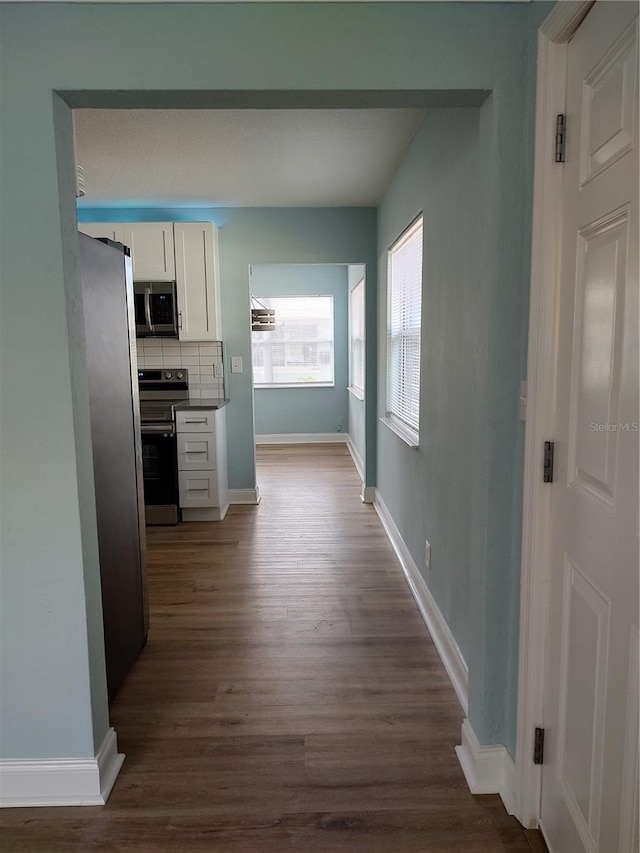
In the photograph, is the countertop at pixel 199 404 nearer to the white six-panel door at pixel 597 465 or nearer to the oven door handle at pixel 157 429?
the oven door handle at pixel 157 429

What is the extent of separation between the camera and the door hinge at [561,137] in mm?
1384

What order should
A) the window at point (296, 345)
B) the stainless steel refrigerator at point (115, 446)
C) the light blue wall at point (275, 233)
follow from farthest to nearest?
the window at point (296, 345)
the light blue wall at point (275, 233)
the stainless steel refrigerator at point (115, 446)

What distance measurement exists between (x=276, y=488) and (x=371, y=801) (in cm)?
401

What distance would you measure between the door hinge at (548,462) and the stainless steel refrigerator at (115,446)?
5.08ft

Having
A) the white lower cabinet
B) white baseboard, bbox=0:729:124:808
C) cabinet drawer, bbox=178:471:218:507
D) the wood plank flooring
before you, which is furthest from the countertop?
white baseboard, bbox=0:729:124:808

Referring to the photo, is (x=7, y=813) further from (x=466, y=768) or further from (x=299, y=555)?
(x=299, y=555)

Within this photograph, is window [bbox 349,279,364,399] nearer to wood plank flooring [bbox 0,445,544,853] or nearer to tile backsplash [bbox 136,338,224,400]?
tile backsplash [bbox 136,338,224,400]

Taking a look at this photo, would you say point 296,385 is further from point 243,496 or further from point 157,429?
point 157,429

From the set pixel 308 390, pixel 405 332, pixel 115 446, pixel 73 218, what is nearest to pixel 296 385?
pixel 308 390

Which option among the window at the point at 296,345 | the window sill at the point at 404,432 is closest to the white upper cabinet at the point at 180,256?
the window sill at the point at 404,432

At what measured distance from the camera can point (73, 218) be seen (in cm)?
166

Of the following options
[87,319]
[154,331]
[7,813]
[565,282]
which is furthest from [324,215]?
[7,813]

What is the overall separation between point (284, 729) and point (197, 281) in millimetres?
3656

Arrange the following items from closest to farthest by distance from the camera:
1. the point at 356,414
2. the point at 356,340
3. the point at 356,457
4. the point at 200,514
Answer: the point at 200,514 < the point at 356,457 < the point at 356,414 < the point at 356,340
